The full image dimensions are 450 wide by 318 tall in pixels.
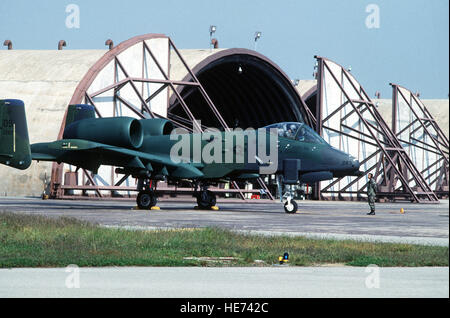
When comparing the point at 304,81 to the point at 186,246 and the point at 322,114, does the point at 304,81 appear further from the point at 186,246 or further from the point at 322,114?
the point at 186,246

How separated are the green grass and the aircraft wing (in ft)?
36.9

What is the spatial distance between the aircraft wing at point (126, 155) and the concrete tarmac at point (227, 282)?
1709cm

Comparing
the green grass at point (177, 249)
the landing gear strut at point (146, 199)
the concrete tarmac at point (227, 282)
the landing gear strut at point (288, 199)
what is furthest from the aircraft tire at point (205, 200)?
the concrete tarmac at point (227, 282)

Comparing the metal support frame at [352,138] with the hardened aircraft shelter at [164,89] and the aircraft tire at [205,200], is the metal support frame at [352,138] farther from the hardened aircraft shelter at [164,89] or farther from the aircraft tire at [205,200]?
the aircraft tire at [205,200]

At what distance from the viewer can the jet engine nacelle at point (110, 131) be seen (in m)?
27.9

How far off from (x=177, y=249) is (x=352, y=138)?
1857 inches

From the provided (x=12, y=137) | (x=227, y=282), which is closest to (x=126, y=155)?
(x=12, y=137)

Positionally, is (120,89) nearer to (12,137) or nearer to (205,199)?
(205,199)

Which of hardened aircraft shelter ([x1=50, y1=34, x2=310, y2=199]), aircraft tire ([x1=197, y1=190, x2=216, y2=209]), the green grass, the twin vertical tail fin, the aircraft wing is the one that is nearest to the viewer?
the green grass

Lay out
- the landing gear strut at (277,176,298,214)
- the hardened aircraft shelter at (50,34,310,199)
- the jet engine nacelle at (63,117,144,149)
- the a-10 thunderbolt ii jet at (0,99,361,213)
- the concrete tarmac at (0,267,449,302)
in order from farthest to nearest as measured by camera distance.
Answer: the hardened aircraft shelter at (50,34,310,199), the jet engine nacelle at (63,117,144,149), the landing gear strut at (277,176,298,214), the a-10 thunderbolt ii jet at (0,99,361,213), the concrete tarmac at (0,267,449,302)

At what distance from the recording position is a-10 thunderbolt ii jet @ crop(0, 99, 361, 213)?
25906 mm

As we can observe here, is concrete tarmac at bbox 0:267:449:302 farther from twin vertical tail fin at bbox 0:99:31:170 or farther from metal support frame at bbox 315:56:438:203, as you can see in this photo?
metal support frame at bbox 315:56:438:203

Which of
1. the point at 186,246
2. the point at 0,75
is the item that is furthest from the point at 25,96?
the point at 186,246

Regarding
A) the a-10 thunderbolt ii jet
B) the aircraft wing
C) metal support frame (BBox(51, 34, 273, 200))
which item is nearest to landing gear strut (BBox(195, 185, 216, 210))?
the a-10 thunderbolt ii jet
